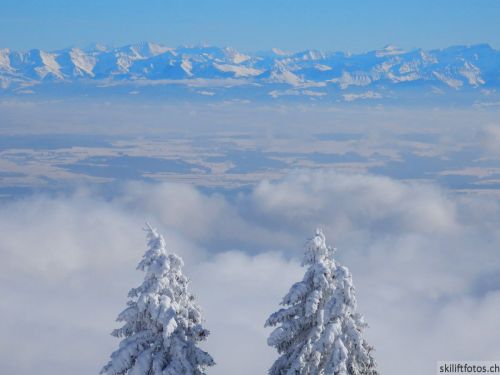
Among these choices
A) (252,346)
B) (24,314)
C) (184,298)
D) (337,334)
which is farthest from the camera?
(24,314)

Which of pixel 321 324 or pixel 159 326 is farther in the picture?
pixel 159 326

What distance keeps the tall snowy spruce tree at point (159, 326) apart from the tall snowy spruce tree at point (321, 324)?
9.12 ft

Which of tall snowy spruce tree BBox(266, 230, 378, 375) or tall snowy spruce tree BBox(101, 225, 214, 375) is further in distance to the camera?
tall snowy spruce tree BBox(101, 225, 214, 375)

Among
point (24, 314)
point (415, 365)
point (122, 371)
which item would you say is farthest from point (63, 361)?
point (122, 371)

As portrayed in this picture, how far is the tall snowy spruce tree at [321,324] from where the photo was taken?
21.0 m

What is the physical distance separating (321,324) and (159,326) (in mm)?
5239

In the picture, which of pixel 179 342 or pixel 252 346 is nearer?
pixel 179 342

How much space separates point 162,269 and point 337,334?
582 cm

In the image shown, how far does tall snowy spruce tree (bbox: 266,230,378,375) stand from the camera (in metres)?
21.0

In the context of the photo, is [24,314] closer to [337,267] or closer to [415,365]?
[415,365]

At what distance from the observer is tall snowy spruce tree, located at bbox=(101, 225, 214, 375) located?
21.7 meters

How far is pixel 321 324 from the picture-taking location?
21484mm

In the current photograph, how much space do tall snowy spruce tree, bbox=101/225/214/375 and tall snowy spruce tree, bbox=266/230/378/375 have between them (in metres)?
2.78

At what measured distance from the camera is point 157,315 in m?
21.3
